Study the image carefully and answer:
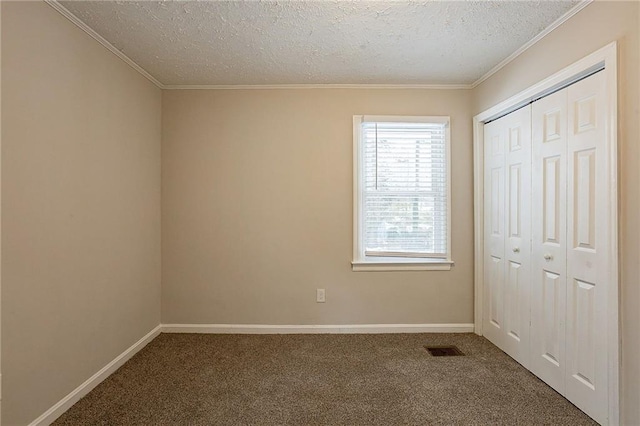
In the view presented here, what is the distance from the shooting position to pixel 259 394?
2221 mm

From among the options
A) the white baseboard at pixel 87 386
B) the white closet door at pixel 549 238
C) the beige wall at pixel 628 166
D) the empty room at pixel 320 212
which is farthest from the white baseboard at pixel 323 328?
the beige wall at pixel 628 166

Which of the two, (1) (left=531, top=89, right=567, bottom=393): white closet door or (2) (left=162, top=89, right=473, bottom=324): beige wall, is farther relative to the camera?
(2) (left=162, top=89, right=473, bottom=324): beige wall

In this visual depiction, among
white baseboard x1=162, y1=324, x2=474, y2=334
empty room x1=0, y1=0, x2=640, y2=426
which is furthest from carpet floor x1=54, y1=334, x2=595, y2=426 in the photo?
white baseboard x1=162, y1=324, x2=474, y2=334

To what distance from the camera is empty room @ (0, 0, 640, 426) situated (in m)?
1.82

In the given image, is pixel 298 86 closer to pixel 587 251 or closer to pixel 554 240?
pixel 554 240

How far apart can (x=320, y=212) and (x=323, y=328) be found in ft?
3.85

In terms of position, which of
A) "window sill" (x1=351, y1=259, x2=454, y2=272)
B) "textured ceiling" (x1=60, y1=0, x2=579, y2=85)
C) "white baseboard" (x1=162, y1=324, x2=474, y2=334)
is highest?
"textured ceiling" (x1=60, y1=0, x2=579, y2=85)

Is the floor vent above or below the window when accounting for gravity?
below

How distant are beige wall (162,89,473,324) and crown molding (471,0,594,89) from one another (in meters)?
0.32

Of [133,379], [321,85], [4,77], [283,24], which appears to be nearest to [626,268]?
[283,24]

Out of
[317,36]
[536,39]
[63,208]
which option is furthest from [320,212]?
[536,39]

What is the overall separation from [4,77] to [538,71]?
10.8 feet

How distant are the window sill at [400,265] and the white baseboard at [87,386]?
208 cm

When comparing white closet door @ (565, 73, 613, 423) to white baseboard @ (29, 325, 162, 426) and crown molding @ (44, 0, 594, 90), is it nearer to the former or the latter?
crown molding @ (44, 0, 594, 90)
